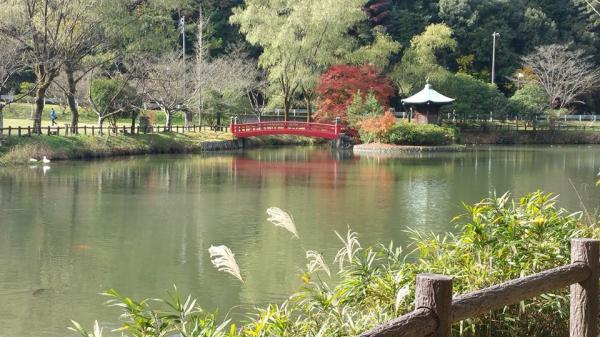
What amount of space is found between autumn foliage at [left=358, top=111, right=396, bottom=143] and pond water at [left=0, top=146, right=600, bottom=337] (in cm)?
582

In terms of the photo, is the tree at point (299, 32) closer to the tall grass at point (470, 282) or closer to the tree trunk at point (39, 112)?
the tree trunk at point (39, 112)

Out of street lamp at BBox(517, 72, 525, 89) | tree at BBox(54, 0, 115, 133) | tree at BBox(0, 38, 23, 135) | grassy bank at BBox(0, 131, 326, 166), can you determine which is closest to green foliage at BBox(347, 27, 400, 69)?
grassy bank at BBox(0, 131, 326, 166)

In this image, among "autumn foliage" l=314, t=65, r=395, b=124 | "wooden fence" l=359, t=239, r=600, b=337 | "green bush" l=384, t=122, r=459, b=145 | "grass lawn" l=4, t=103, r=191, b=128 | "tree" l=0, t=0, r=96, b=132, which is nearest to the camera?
"wooden fence" l=359, t=239, r=600, b=337

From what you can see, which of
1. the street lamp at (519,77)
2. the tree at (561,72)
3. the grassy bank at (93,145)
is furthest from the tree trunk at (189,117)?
the tree at (561,72)

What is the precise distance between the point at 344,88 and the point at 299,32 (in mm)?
3569

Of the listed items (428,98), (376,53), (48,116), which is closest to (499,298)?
(428,98)

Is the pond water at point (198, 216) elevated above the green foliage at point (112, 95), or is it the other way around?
the green foliage at point (112, 95)

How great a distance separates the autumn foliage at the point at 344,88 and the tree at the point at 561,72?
34.6 feet

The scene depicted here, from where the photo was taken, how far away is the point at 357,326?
5.06 metres

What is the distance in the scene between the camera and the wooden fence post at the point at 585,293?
426 cm

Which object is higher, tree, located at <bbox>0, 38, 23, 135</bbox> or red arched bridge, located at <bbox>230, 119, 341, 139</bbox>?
tree, located at <bbox>0, 38, 23, 135</bbox>

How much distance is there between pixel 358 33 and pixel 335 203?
96.6 ft

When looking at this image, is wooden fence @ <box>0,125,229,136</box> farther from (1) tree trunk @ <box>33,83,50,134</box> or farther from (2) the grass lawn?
(2) the grass lawn

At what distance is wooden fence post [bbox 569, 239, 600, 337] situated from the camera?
4.26m
